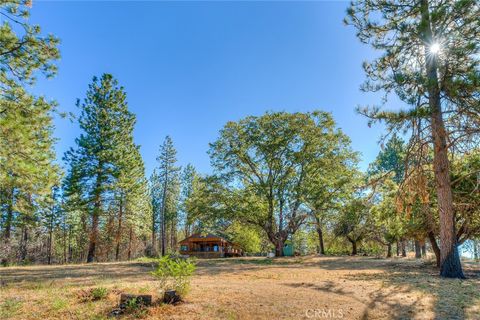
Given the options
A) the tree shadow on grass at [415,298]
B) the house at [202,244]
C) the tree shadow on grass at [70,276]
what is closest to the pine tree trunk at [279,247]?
the tree shadow on grass at [70,276]

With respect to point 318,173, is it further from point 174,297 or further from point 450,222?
point 174,297

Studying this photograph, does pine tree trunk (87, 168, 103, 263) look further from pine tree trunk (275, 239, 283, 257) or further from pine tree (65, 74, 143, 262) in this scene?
pine tree trunk (275, 239, 283, 257)

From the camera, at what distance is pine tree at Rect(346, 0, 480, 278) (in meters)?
8.21

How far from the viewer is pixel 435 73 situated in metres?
9.46

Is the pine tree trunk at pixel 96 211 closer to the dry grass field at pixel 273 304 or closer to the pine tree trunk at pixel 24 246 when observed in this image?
the pine tree trunk at pixel 24 246

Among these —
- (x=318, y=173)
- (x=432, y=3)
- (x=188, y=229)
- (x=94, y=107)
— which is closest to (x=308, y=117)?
(x=318, y=173)

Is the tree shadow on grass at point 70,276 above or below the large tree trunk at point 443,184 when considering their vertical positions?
below

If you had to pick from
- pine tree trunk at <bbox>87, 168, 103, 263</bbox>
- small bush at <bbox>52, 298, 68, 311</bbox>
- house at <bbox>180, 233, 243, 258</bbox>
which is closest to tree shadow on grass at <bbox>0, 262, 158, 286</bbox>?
small bush at <bbox>52, 298, 68, 311</bbox>

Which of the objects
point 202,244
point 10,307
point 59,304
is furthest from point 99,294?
point 202,244

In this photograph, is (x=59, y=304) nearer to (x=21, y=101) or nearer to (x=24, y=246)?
(x=21, y=101)

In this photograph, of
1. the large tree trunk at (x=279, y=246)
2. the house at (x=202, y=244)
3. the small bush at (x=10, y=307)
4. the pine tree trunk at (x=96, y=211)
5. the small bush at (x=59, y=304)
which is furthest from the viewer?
the house at (x=202, y=244)

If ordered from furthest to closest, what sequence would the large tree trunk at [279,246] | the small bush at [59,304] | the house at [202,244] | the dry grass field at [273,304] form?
the house at [202,244] → the large tree trunk at [279,246] → the small bush at [59,304] → the dry grass field at [273,304]

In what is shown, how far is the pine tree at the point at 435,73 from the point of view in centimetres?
821

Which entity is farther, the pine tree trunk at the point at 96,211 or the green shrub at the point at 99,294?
the pine tree trunk at the point at 96,211
